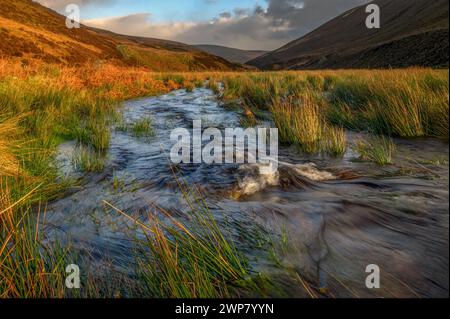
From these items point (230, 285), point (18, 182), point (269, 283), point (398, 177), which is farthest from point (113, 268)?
point (398, 177)

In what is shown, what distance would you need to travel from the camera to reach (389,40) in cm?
5881

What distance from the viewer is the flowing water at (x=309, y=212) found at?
1.96 metres

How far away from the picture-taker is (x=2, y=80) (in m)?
7.08

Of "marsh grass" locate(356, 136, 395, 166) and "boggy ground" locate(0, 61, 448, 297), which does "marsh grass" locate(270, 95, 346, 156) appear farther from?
"marsh grass" locate(356, 136, 395, 166)

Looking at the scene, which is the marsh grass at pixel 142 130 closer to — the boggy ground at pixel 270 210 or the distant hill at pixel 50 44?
the boggy ground at pixel 270 210

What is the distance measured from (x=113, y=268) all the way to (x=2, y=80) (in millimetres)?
7051

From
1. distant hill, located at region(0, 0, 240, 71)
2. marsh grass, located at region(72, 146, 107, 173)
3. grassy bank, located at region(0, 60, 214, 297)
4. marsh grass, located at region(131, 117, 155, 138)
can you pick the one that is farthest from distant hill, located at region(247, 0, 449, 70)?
distant hill, located at region(0, 0, 240, 71)

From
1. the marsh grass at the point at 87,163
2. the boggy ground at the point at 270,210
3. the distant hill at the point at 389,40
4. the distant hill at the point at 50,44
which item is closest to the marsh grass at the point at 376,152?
the boggy ground at the point at 270,210
